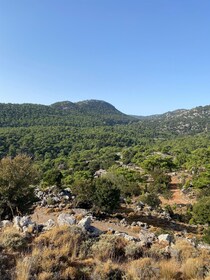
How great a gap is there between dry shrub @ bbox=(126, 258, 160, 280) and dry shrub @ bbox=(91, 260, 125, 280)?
0.21 m

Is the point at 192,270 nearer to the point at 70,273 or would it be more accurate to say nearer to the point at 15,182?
the point at 70,273

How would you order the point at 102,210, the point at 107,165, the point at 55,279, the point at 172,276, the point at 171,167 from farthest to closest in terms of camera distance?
the point at 107,165 < the point at 171,167 < the point at 102,210 < the point at 172,276 < the point at 55,279

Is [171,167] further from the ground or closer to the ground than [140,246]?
closer to the ground

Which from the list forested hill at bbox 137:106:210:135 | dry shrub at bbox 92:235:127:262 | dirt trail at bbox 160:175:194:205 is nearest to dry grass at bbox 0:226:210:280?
dry shrub at bbox 92:235:127:262

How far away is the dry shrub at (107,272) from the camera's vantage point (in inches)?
223

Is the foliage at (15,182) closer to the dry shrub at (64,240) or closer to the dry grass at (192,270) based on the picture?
the dry shrub at (64,240)

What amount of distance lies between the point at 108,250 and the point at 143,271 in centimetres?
143

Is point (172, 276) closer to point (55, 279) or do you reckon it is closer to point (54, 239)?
point (55, 279)

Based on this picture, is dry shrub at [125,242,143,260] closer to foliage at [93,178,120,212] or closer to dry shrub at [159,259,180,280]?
dry shrub at [159,259,180,280]

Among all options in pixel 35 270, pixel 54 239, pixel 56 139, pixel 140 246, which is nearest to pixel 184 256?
pixel 140 246

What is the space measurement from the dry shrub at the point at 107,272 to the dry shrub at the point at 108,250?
745mm

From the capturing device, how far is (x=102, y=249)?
712cm

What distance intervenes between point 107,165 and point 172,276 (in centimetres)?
5754

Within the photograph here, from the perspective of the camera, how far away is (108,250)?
23.6 ft
